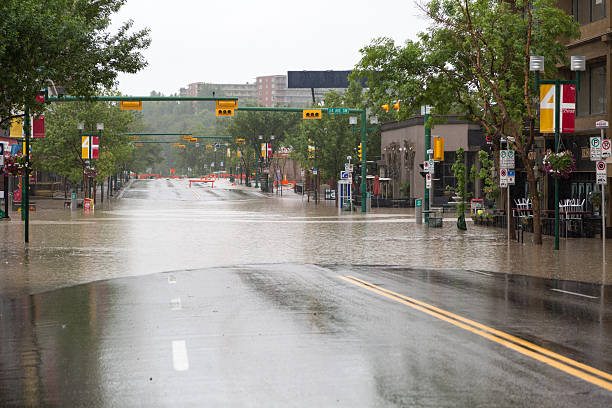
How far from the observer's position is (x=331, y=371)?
26.8 feet

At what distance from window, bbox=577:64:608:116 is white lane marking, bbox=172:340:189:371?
23933 mm

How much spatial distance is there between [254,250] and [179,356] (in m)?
14.3

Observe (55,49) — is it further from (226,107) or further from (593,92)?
(226,107)

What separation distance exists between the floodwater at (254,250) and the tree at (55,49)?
430cm

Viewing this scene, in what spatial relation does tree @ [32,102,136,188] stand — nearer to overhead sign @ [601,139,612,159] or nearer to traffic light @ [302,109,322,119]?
traffic light @ [302,109,322,119]

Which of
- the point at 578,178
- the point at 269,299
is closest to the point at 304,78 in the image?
the point at 578,178

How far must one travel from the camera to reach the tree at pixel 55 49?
17484 mm

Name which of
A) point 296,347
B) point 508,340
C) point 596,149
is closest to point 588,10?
point 596,149

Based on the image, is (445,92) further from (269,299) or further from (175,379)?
(175,379)

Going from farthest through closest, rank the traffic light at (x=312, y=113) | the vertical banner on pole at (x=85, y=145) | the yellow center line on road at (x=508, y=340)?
the vertical banner on pole at (x=85, y=145) < the traffic light at (x=312, y=113) < the yellow center line on road at (x=508, y=340)

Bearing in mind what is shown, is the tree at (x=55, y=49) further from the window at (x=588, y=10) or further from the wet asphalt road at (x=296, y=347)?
the window at (x=588, y=10)

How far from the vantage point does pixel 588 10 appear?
3027 cm

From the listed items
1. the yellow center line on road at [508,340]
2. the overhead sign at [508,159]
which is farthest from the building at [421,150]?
the yellow center line on road at [508,340]

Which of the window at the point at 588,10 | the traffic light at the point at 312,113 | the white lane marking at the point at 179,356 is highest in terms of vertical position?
the window at the point at 588,10
